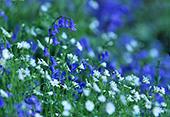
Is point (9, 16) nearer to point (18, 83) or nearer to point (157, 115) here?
point (18, 83)

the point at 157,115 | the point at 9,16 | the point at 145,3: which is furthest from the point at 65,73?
the point at 145,3

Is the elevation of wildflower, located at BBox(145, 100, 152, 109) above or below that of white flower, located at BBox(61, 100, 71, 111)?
above

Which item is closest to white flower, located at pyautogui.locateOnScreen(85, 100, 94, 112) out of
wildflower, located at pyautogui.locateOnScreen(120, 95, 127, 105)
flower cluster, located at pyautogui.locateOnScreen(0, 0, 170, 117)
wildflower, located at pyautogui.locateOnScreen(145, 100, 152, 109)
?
flower cluster, located at pyautogui.locateOnScreen(0, 0, 170, 117)

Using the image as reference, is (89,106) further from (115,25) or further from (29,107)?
(115,25)

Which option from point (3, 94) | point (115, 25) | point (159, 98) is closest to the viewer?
point (3, 94)

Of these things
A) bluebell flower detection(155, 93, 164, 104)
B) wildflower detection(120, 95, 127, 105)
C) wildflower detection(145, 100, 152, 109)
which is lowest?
wildflower detection(120, 95, 127, 105)

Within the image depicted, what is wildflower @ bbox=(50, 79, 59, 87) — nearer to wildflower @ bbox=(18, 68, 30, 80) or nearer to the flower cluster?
the flower cluster

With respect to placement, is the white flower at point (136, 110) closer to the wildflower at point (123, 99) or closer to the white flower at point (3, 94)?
the wildflower at point (123, 99)

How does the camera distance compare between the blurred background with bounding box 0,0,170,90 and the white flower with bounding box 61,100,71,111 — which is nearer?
the white flower with bounding box 61,100,71,111

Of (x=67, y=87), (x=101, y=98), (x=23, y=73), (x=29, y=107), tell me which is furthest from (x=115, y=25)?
(x=29, y=107)

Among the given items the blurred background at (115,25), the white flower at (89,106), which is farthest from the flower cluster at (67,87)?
the blurred background at (115,25)

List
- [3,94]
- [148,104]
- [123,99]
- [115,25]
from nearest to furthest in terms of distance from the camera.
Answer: [3,94] < [123,99] < [148,104] < [115,25]

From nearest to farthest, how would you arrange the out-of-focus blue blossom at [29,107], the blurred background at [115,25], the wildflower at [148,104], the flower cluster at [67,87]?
the out-of-focus blue blossom at [29,107] → the flower cluster at [67,87] → the wildflower at [148,104] → the blurred background at [115,25]
